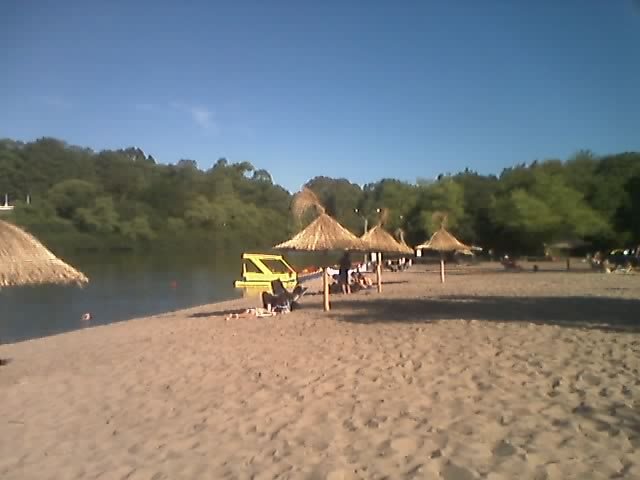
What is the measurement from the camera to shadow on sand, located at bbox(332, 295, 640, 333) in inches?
391

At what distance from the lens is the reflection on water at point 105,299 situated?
63.6ft

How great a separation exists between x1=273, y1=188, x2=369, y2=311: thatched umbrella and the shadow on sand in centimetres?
149

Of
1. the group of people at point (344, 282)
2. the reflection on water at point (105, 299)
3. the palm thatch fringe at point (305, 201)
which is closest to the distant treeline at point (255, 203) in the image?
the reflection on water at point (105, 299)

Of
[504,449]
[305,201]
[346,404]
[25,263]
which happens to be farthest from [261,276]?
[504,449]

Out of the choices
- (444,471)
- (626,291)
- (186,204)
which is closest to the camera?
(444,471)

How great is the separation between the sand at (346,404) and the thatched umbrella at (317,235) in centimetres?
345

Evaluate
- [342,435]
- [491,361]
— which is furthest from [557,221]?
[342,435]

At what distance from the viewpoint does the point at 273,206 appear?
85.9 metres

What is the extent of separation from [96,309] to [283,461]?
20.3 m

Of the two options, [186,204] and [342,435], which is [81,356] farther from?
[186,204]

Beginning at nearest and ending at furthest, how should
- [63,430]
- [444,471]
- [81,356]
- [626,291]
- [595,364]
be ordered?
[444,471]
[63,430]
[595,364]
[81,356]
[626,291]

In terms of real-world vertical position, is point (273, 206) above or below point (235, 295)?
above

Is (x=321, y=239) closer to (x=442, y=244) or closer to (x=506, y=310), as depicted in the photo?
(x=506, y=310)

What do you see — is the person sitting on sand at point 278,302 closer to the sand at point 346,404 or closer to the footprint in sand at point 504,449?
the sand at point 346,404
